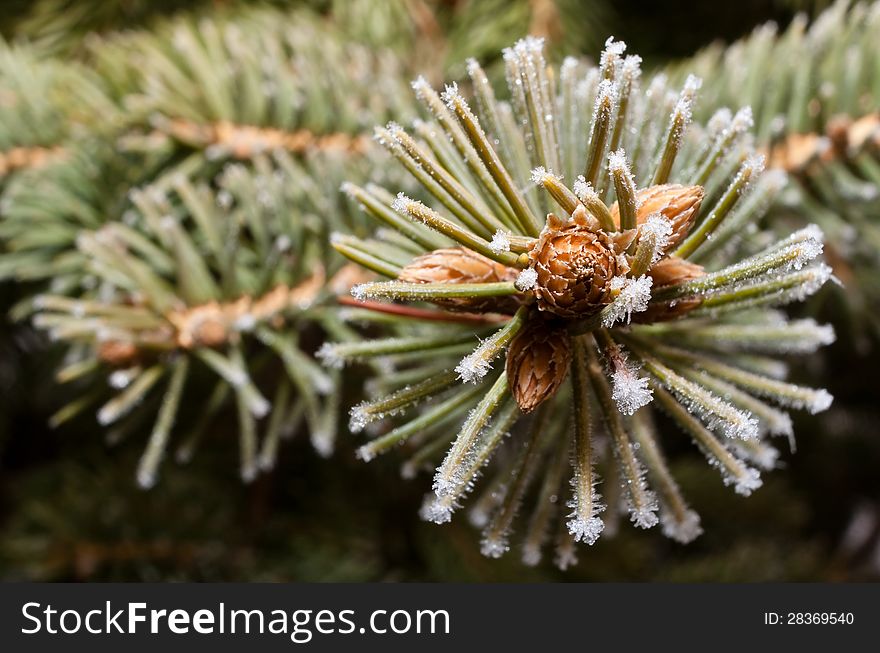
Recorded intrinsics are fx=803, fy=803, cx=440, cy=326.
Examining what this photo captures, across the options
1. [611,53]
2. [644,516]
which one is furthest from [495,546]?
[611,53]

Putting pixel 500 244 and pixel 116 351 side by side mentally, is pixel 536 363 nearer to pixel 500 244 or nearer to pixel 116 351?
pixel 500 244

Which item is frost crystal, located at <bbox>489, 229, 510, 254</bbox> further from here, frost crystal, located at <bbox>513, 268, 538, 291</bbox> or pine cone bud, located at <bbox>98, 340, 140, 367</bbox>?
pine cone bud, located at <bbox>98, 340, 140, 367</bbox>

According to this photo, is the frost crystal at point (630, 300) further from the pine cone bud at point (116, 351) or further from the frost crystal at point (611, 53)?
the pine cone bud at point (116, 351)

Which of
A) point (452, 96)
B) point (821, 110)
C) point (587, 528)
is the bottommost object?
point (587, 528)

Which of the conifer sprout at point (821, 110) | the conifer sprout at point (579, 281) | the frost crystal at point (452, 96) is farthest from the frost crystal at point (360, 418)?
the conifer sprout at point (821, 110)

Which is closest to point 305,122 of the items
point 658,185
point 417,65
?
point 417,65
